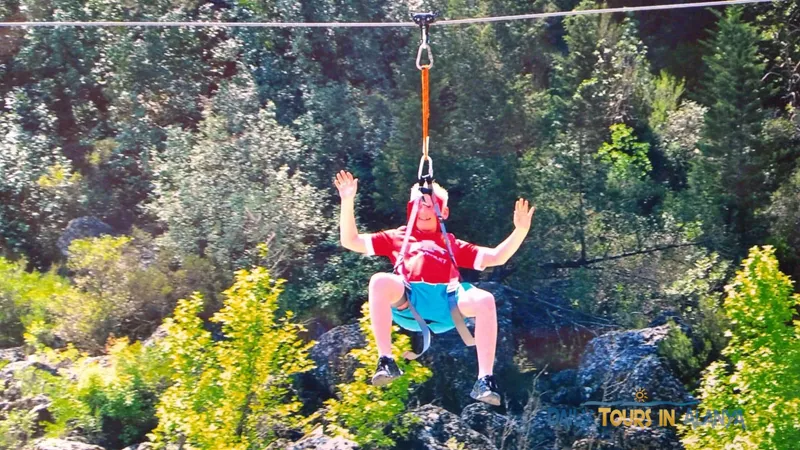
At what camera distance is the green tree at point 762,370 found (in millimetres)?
10742

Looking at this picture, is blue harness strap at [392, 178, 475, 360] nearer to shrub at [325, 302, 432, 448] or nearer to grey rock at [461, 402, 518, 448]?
shrub at [325, 302, 432, 448]

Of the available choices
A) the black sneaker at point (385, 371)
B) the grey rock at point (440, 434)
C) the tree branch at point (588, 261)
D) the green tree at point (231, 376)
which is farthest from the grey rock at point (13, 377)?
the black sneaker at point (385, 371)

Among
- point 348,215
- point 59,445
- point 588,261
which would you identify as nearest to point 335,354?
point 59,445

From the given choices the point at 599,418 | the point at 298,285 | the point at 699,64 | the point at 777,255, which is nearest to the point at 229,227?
the point at 298,285

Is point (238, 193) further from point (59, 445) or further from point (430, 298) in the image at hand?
point (430, 298)

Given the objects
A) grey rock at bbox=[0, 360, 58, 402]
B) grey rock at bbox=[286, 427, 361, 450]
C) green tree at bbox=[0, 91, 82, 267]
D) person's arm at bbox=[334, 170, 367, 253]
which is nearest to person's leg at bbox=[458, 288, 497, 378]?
person's arm at bbox=[334, 170, 367, 253]

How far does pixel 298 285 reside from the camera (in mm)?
15305

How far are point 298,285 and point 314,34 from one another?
5.30 meters

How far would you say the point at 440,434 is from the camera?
12492 mm

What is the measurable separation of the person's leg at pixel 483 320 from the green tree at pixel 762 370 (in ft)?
18.1

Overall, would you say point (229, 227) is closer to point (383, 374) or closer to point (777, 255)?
point (777, 255)

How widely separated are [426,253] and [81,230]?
41.2 feet

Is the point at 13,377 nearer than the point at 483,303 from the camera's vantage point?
No

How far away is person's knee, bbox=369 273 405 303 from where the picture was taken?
623cm
